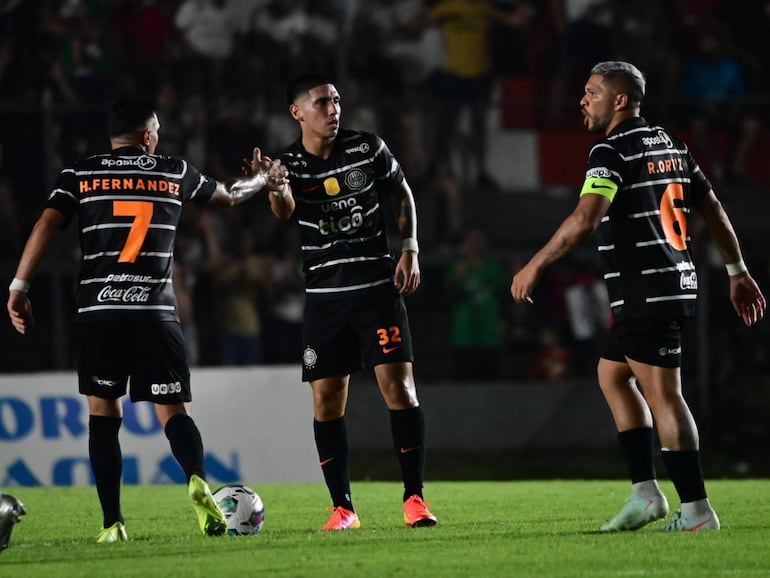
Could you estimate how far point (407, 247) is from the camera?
7652 mm

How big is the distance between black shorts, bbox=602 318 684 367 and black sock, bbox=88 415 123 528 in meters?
2.52

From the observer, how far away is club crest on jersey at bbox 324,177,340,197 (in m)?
7.68

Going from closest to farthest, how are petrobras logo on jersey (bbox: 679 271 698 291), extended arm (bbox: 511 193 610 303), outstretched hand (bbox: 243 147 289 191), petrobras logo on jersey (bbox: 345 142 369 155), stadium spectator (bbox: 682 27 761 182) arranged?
extended arm (bbox: 511 193 610 303) < petrobras logo on jersey (bbox: 679 271 698 291) < outstretched hand (bbox: 243 147 289 191) < petrobras logo on jersey (bbox: 345 142 369 155) < stadium spectator (bbox: 682 27 761 182)

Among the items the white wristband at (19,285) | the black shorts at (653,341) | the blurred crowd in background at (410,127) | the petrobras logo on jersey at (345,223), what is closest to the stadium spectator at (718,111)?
the blurred crowd in background at (410,127)

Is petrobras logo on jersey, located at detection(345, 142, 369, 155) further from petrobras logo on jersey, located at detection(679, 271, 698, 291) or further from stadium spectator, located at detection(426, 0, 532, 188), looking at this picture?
stadium spectator, located at detection(426, 0, 532, 188)

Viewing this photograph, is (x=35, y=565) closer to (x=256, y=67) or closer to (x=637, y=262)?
(x=637, y=262)

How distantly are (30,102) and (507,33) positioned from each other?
5.64 meters

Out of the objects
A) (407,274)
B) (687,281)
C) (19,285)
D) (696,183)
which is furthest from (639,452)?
(19,285)

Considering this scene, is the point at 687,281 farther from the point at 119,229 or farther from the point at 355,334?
the point at 119,229

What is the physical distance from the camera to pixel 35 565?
20.4 ft

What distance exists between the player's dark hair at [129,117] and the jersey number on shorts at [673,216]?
8.36ft

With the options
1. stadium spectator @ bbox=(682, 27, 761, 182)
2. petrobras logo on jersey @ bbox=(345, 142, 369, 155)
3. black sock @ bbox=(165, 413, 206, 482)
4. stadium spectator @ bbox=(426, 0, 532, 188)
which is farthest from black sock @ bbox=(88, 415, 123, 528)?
stadium spectator @ bbox=(426, 0, 532, 188)

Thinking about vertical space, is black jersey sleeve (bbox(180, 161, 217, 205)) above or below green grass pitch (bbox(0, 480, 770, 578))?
above

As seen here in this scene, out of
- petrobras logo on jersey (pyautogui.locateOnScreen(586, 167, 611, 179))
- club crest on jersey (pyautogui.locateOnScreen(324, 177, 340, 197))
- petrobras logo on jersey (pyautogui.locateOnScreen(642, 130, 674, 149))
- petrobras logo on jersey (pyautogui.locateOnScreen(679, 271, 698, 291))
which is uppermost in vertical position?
petrobras logo on jersey (pyautogui.locateOnScreen(642, 130, 674, 149))
